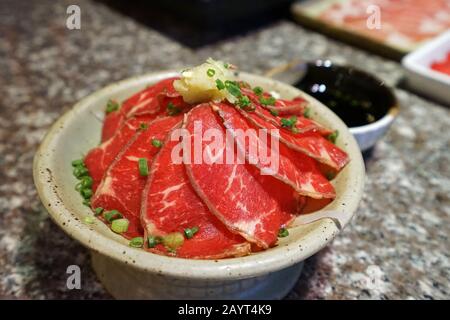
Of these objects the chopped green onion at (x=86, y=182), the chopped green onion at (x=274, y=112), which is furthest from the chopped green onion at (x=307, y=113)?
the chopped green onion at (x=86, y=182)

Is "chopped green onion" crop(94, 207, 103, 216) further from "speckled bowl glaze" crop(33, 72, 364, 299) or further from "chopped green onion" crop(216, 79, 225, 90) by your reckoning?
"chopped green onion" crop(216, 79, 225, 90)

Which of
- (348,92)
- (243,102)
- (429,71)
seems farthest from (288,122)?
(429,71)

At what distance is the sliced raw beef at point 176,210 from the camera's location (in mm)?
1238

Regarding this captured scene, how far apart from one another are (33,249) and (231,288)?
0.77 meters

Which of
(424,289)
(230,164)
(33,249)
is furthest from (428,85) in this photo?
(33,249)

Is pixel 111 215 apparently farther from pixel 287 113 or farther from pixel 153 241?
pixel 287 113

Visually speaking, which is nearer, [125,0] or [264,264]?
[264,264]

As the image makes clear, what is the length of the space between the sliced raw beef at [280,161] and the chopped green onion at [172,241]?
0.30 meters

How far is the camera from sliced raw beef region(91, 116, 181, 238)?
1330 millimetres

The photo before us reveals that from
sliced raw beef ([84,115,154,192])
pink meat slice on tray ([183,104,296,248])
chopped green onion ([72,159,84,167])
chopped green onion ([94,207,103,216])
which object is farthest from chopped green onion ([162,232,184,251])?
chopped green onion ([72,159,84,167])

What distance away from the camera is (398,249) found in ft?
5.52

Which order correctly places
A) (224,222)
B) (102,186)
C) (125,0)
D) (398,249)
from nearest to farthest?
1. (224,222)
2. (102,186)
3. (398,249)
4. (125,0)

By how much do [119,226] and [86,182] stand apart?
24cm

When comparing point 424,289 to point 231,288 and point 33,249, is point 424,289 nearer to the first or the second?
point 231,288
